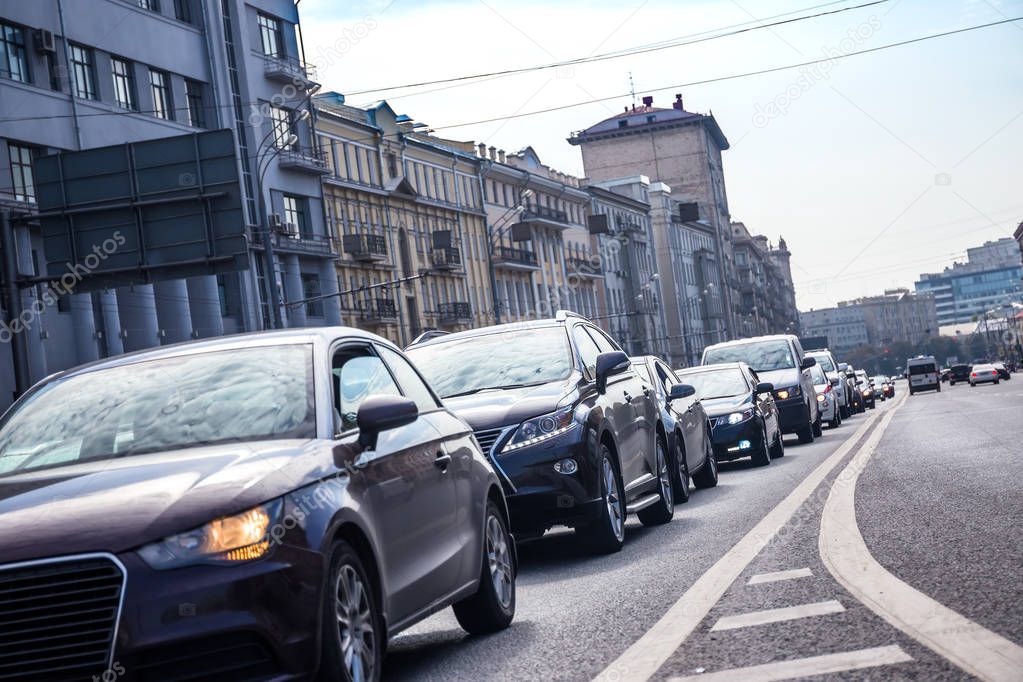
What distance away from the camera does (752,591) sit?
820cm

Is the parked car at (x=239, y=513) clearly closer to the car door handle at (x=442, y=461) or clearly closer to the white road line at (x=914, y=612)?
the car door handle at (x=442, y=461)

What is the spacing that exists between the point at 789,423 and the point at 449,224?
5000 cm

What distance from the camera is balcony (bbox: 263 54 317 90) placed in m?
55.4

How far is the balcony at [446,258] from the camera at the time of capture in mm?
74000

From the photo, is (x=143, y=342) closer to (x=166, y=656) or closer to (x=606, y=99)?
(x=606, y=99)

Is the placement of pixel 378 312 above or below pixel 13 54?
below

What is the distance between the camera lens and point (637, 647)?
681cm

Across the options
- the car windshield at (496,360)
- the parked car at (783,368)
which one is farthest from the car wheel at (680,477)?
the parked car at (783,368)

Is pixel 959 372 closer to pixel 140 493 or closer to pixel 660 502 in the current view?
pixel 660 502

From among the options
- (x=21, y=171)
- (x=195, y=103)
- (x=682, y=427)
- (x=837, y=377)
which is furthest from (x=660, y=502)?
(x=195, y=103)

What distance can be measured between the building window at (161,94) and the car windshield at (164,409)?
41369mm

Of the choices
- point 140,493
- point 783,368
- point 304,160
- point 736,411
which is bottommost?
point 736,411

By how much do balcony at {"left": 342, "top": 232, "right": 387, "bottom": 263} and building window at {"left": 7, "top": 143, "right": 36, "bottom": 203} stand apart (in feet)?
75.5

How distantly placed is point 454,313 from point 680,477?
5928 cm
